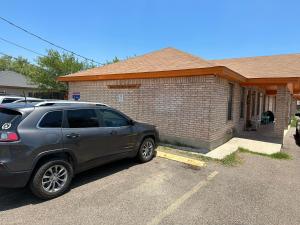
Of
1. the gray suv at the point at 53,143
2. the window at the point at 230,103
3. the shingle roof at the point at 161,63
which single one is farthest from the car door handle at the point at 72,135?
the window at the point at 230,103

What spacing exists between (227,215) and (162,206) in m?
1.07

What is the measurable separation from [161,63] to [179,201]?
7033 millimetres

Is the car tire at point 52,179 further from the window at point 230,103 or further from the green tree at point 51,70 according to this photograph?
the green tree at point 51,70

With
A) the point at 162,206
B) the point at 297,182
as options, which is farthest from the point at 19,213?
the point at 297,182

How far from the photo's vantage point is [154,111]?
8.96 metres

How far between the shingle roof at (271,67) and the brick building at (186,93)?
42 millimetres

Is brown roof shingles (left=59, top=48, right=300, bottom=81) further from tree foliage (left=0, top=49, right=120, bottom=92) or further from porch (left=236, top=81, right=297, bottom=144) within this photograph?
tree foliage (left=0, top=49, right=120, bottom=92)

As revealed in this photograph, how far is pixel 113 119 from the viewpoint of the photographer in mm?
5508

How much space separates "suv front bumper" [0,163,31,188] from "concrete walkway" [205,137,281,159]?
526 cm

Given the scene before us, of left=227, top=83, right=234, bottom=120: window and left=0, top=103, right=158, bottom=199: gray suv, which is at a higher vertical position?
left=227, top=83, right=234, bottom=120: window

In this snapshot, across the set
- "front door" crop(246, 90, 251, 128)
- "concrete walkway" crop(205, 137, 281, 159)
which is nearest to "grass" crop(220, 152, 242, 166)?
"concrete walkway" crop(205, 137, 281, 159)

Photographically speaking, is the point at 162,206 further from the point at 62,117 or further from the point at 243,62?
the point at 243,62

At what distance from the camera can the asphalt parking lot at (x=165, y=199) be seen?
3518 mm

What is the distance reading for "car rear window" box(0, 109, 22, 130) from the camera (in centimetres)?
365
